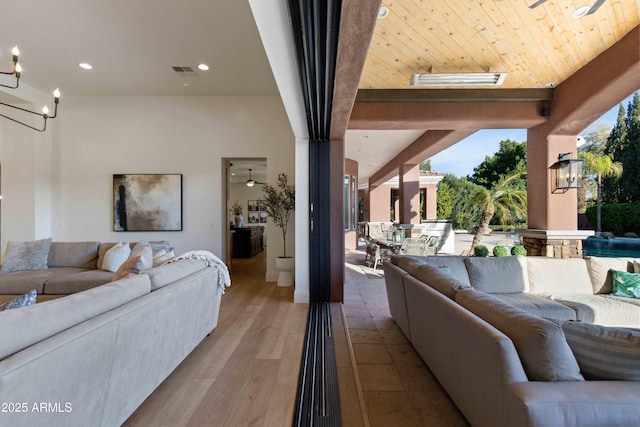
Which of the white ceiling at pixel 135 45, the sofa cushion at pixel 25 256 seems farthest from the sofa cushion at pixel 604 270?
the sofa cushion at pixel 25 256

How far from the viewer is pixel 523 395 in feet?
3.74

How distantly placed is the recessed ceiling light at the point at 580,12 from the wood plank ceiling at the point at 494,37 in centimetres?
3

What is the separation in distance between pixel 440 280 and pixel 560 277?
1950 millimetres

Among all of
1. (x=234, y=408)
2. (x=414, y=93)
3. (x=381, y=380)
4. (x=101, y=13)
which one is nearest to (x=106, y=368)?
(x=234, y=408)

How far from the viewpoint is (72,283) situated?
3.67 metres

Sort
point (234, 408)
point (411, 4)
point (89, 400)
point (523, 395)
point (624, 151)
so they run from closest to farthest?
point (523, 395) → point (89, 400) → point (234, 408) → point (411, 4) → point (624, 151)

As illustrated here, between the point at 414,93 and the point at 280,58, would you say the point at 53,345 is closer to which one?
the point at 280,58

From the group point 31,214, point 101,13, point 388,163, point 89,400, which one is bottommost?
point 89,400

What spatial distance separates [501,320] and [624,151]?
1667 cm

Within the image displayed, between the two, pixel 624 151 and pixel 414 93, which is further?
pixel 624 151

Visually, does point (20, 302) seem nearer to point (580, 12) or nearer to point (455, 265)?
point (455, 265)

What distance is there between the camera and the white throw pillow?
407cm

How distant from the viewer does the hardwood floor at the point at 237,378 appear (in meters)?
1.80

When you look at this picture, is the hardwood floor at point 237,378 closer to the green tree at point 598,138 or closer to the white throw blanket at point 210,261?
the white throw blanket at point 210,261
